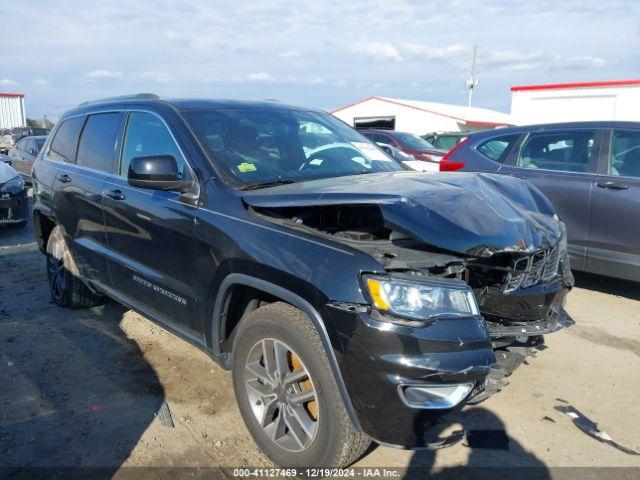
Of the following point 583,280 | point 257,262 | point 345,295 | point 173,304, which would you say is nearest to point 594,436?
point 345,295

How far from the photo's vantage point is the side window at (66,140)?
15.7 ft

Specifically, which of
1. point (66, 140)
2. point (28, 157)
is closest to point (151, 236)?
point (66, 140)

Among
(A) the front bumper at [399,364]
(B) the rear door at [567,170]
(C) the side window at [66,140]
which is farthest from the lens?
(B) the rear door at [567,170]


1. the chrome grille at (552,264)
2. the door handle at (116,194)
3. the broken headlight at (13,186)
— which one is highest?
A: the door handle at (116,194)

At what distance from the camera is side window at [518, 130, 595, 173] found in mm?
5605

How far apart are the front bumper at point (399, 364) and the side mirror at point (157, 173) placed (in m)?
1.39

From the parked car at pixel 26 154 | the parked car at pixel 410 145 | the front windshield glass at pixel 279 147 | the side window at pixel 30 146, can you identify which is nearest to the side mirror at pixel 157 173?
the front windshield glass at pixel 279 147

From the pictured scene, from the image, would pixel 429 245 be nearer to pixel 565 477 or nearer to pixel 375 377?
pixel 375 377

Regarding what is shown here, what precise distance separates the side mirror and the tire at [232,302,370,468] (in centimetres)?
95

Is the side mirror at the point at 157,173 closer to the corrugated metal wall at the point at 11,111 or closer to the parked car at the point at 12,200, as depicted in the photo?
the parked car at the point at 12,200

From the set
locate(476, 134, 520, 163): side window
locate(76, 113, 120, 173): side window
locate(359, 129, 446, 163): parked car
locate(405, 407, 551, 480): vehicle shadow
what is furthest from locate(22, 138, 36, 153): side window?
locate(405, 407, 551, 480): vehicle shadow

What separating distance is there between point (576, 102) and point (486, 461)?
22.1 m

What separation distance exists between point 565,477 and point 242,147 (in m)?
2.61

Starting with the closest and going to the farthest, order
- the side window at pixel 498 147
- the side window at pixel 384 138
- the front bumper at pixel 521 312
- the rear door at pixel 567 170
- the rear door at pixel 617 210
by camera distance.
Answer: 1. the front bumper at pixel 521 312
2. the rear door at pixel 617 210
3. the rear door at pixel 567 170
4. the side window at pixel 498 147
5. the side window at pixel 384 138
